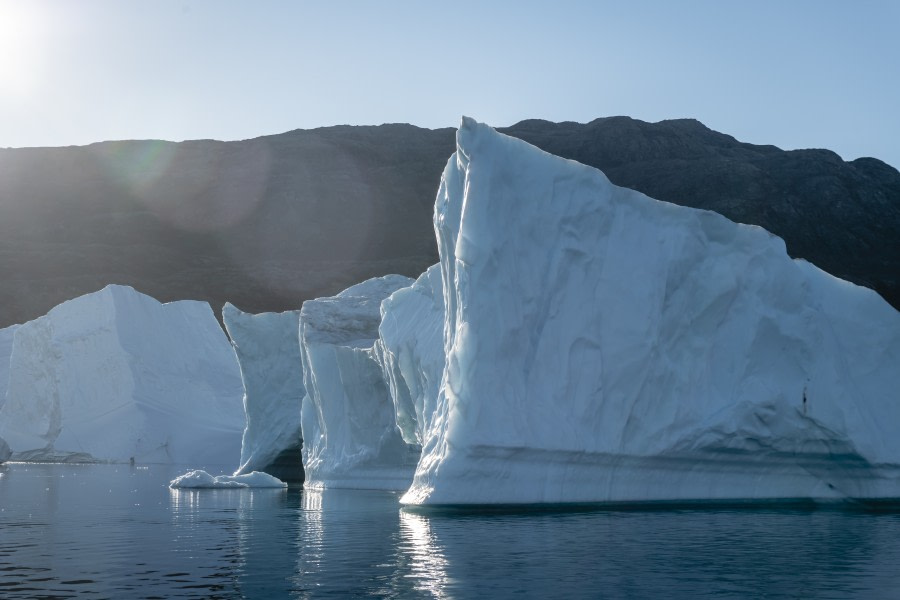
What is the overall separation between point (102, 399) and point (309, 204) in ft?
169

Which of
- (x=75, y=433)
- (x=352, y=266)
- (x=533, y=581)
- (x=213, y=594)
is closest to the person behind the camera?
(x=213, y=594)

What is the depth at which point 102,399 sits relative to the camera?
1716 inches

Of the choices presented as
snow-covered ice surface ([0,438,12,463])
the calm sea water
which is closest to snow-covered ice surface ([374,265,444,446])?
the calm sea water

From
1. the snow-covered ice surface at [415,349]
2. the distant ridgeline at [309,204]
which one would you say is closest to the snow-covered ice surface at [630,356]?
the snow-covered ice surface at [415,349]

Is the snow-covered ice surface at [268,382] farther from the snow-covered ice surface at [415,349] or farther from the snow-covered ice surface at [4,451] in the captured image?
the snow-covered ice surface at [4,451]

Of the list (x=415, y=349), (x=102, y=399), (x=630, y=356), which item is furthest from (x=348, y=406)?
(x=102, y=399)

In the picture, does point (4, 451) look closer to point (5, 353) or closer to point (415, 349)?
point (5, 353)

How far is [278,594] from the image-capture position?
8.26 meters

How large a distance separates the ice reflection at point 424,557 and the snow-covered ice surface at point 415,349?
17.1 ft

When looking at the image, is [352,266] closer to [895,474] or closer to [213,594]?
[895,474]

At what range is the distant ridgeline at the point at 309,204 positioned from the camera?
256 ft

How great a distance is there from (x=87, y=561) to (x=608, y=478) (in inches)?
307

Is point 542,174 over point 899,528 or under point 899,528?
over

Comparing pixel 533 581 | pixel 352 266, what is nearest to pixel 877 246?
pixel 352 266
